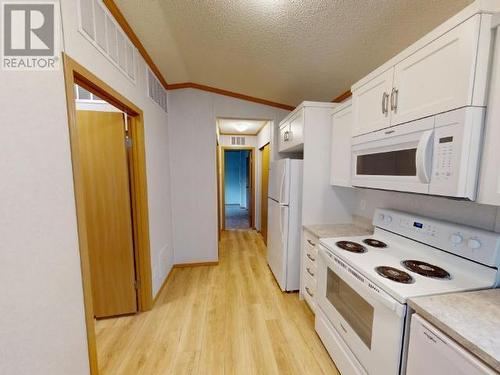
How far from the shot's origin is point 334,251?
152cm

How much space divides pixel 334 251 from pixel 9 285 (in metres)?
1.69

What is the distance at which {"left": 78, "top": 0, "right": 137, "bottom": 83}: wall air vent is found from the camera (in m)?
1.19

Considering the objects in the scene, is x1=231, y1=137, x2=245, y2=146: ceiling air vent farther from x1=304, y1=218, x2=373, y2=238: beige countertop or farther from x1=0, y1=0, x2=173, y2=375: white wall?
x1=0, y1=0, x2=173, y2=375: white wall

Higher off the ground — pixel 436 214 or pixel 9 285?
pixel 436 214

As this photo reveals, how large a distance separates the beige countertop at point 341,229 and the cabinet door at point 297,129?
0.94m

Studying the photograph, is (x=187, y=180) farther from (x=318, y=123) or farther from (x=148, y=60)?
(x=318, y=123)

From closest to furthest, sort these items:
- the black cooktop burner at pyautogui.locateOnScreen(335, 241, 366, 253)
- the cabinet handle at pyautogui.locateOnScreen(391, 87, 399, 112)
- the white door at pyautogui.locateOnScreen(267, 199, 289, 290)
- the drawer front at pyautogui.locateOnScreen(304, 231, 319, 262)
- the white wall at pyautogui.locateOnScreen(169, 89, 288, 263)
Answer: the cabinet handle at pyautogui.locateOnScreen(391, 87, 399, 112) → the black cooktop burner at pyautogui.locateOnScreen(335, 241, 366, 253) → the drawer front at pyautogui.locateOnScreen(304, 231, 319, 262) → the white door at pyautogui.locateOnScreen(267, 199, 289, 290) → the white wall at pyautogui.locateOnScreen(169, 89, 288, 263)

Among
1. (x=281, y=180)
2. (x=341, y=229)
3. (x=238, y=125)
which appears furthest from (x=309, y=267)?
(x=238, y=125)

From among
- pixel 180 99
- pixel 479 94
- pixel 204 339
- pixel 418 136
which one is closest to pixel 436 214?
pixel 418 136

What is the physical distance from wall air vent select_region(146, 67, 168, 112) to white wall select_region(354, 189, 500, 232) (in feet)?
8.32

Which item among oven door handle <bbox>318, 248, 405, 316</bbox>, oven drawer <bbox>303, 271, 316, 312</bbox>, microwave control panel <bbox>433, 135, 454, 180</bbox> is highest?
microwave control panel <bbox>433, 135, 454, 180</bbox>

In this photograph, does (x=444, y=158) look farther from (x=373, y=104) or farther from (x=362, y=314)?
(x=362, y=314)

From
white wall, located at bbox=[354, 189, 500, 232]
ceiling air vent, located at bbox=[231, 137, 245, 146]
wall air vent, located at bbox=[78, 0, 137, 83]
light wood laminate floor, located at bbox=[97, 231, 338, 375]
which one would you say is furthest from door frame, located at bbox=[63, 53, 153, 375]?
ceiling air vent, located at bbox=[231, 137, 245, 146]

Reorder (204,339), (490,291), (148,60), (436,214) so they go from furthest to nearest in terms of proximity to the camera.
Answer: (148,60) < (204,339) < (436,214) < (490,291)
